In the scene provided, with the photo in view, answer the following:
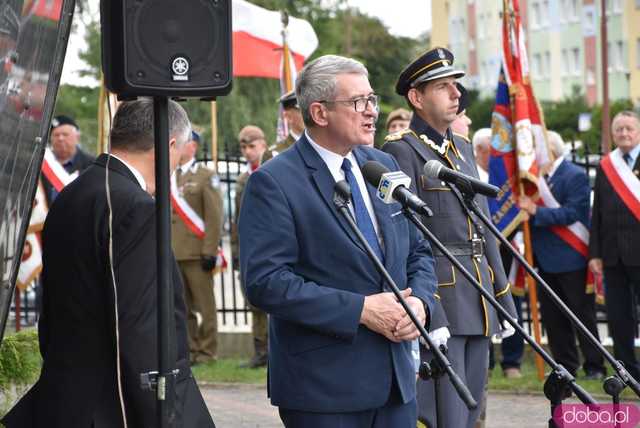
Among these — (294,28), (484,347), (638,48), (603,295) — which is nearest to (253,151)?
(294,28)

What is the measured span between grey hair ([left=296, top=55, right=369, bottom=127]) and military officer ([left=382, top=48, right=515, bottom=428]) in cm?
109

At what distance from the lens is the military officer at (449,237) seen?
20.5 feet

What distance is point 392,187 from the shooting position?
15.7 ft

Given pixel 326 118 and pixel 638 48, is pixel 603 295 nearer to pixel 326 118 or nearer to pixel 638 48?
pixel 326 118

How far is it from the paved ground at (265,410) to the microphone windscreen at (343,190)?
Result: 4937 mm

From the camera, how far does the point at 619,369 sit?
4789mm

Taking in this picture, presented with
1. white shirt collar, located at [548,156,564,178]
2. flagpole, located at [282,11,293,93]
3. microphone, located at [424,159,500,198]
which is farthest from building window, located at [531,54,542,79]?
microphone, located at [424,159,500,198]

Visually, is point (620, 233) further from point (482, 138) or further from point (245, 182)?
point (245, 182)

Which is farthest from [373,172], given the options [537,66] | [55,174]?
[537,66]

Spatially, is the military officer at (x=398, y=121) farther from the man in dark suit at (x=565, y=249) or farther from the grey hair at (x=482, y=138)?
the man in dark suit at (x=565, y=249)

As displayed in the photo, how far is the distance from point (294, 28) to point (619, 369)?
33.9 feet

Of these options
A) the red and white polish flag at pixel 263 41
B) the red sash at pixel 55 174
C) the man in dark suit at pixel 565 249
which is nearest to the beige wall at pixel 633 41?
the red and white polish flag at pixel 263 41

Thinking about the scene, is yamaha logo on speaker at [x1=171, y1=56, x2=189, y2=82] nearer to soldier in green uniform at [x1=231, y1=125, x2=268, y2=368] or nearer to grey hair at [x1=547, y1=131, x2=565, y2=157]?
grey hair at [x1=547, y1=131, x2=565, y2=157]

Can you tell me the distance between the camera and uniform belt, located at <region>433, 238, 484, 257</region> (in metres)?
6.29
